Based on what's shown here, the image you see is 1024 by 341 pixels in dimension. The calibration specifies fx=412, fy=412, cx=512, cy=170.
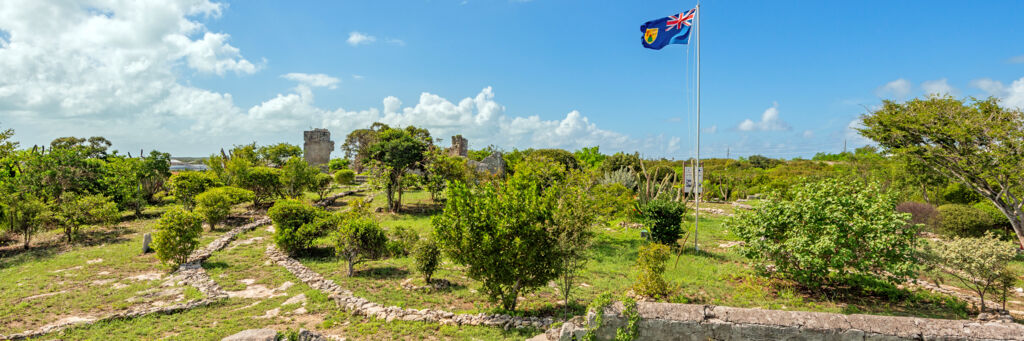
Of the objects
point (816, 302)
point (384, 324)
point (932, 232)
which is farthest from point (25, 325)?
point (932, 232)

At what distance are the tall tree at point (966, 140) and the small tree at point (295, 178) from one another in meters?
25.5

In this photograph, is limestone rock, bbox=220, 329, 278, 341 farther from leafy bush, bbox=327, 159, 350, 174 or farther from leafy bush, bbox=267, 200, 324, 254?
leafy bush, bbox=327, 159, 350, 174

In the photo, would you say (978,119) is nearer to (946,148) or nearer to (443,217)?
(946,148)

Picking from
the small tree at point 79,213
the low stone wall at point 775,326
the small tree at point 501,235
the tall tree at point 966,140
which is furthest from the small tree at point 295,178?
the tall tree at point 966,140

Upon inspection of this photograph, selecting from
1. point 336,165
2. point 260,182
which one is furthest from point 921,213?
point 336,165

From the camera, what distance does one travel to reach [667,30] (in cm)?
1235

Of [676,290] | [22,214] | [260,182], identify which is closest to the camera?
[676,290]

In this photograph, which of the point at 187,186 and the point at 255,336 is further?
the point at 187,186

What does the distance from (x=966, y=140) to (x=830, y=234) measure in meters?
8.98

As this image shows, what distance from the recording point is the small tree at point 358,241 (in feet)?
34.4

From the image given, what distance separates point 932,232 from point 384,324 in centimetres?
1846

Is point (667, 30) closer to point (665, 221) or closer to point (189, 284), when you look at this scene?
point (665, 221)

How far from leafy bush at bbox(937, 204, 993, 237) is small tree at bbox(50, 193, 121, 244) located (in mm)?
29270

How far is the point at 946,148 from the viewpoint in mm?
12844
